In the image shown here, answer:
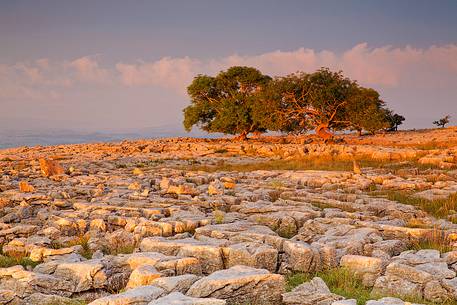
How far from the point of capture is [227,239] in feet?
33.8

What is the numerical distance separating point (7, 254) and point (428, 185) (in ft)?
51.1

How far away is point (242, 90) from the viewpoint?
59.5 meters

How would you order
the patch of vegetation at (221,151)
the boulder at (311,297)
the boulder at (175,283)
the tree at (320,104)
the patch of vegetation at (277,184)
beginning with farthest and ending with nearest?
1. the tree at (320,104)
2. the patch of vegetation at (221,151)
3. the patch of vegetation at (277,184)
4. the boulder at (175,283)
5. the boulder at (311,297)

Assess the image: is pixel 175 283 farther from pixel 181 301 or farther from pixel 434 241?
pixel 434 241

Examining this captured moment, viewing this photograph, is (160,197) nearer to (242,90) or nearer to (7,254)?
(7,254)

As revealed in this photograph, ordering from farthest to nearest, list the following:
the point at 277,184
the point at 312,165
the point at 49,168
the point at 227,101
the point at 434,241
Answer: the point at 227,101 → the point at 312,165 → the point at 49,168 → the point at 277,184 → the point at 434,241

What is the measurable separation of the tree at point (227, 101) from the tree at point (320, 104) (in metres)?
6.28

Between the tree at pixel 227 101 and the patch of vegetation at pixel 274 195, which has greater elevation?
the tree at pixel 227 101

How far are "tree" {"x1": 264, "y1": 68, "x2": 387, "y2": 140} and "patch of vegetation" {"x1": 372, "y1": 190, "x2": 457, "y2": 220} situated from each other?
30.2 meters

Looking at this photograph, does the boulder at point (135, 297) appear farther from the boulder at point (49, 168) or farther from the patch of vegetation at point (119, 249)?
the boulder at point (49, 168)

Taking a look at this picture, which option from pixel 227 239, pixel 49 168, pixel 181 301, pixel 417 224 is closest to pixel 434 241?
pixel 417 224

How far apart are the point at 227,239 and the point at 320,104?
38.4 metres

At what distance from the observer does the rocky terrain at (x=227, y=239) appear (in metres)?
7.40

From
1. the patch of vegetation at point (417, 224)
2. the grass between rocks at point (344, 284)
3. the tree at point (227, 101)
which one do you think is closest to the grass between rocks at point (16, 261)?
the grass between rocks at point (344, 284)
